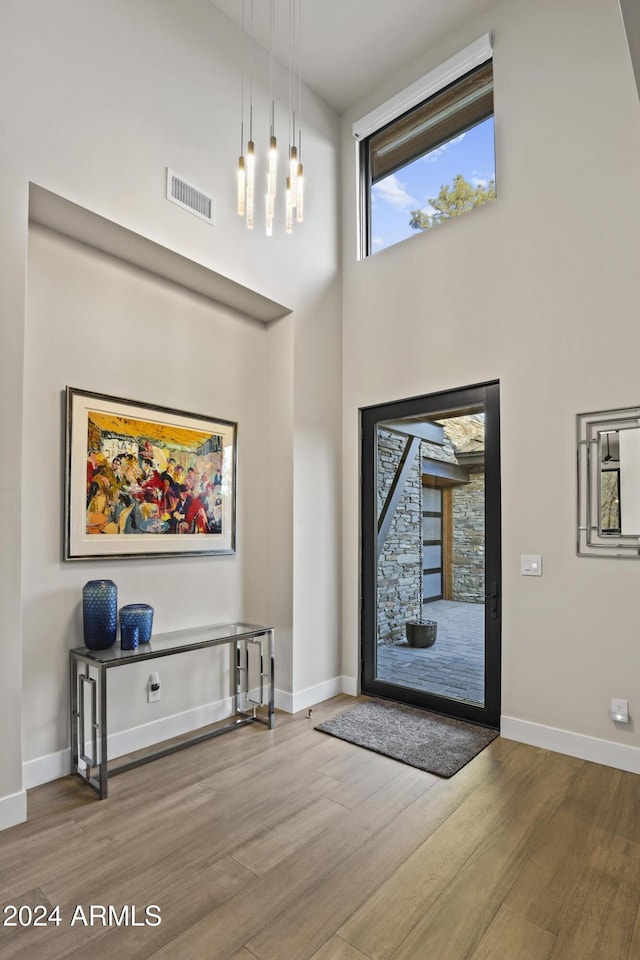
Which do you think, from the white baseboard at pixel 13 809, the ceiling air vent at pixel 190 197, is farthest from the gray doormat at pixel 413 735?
the ceiling air vent at pixel 190 197

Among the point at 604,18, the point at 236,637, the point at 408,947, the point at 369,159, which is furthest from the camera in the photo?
the point at 369,159

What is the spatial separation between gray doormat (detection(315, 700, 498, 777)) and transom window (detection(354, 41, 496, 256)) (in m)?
3.46

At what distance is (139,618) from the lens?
298 cm

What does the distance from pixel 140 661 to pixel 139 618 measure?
23cm

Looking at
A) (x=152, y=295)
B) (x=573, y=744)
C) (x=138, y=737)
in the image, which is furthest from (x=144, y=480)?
(x=573, y=744)

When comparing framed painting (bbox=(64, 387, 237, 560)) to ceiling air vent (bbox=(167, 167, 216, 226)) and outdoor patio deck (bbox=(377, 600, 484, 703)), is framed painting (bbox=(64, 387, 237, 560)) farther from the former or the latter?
outdoor patio deck (bbox=(377, 600, 484, 703))

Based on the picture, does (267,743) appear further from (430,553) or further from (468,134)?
(468,134)

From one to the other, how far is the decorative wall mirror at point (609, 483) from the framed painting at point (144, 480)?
2.23 metres

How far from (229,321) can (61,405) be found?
1.41 metres

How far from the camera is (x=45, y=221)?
2877mm

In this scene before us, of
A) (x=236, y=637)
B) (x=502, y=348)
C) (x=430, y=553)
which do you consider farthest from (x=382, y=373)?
(x=236, y=637)

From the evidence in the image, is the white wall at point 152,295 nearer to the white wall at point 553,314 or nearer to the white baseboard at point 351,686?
the white baseboard at point 351,686

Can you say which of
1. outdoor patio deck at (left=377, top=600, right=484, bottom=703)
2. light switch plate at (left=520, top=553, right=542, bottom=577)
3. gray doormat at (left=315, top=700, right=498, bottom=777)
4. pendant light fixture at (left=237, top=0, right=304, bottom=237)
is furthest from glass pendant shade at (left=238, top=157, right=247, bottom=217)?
gray doormat at (left=315, top=700, right=498, bottom=777)

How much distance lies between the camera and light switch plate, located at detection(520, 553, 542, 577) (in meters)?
3.26
